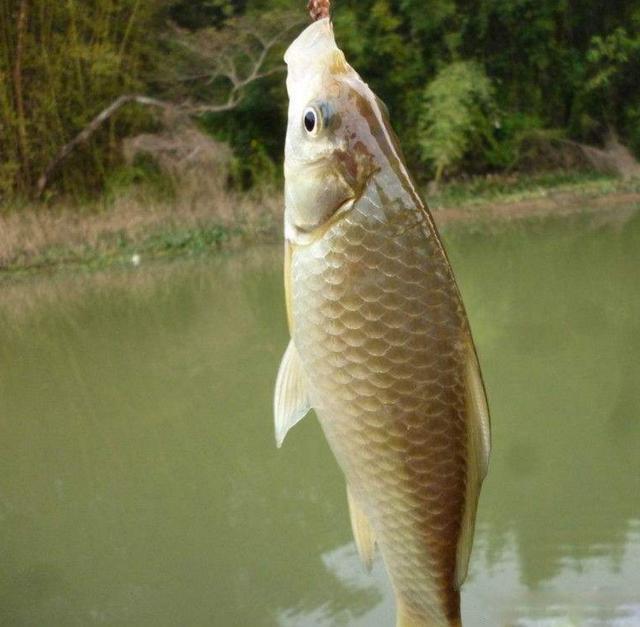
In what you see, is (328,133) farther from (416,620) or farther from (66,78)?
(66,78)

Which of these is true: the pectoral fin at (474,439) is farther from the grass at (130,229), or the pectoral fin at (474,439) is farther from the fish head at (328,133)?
the grass at (130,229)

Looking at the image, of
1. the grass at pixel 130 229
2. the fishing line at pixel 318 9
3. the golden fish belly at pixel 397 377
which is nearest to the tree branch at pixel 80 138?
the grass at pixel 130 229

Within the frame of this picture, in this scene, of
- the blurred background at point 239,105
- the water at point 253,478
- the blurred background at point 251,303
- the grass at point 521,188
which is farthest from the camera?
the grass at point 521,188

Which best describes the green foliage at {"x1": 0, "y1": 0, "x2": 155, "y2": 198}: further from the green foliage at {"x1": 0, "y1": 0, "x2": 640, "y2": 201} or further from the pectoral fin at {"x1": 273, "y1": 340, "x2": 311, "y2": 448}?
the pectoral fin at {"x1": 273, "y1": 340, "x2": 311, "y2": 448}

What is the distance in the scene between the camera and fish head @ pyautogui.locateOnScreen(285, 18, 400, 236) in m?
0.67

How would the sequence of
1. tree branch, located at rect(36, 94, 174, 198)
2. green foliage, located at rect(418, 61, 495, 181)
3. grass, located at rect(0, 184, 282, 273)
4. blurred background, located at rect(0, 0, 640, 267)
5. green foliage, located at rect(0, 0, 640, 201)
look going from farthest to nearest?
green foliage, located at rect(418, 61, 495, 181) → green foliage, located at rect(0, 0, 640, 201) → tree branch, located at rect(36, 94, 174, 198) → blurred background, located at rect(0, 0, 640, 267) → grass, located at rect(0, 184, 282, 273)

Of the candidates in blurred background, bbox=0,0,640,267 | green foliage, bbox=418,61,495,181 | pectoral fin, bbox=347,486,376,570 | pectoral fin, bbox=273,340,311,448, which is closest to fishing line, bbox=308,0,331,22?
pectoral fin, bbox=273,340,311,448

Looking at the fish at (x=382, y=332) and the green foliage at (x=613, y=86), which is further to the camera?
the green foliage at (x=613, y=86)

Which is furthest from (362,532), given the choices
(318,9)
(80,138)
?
(80,138)

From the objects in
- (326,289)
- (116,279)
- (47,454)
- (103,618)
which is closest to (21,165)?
(116,279)

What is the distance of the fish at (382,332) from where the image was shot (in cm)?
65

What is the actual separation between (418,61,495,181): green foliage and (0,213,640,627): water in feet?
16.7

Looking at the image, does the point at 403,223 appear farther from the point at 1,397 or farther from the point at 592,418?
the point at 1,397

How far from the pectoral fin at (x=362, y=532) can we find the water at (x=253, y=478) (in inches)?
53.5
